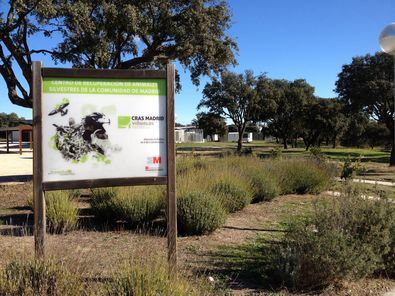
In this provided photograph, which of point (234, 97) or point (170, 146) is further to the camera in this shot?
point (234, 97)

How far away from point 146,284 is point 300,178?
9.55m

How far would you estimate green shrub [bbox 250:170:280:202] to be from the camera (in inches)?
426

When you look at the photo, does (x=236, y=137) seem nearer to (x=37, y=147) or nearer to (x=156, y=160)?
(x=156, y=160)

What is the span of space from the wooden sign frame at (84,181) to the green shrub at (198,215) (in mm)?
2352

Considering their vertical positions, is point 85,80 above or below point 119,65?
below

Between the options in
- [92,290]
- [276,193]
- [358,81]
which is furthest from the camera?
[358,81]

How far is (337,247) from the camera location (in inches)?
184

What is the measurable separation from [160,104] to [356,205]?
9.08 feet

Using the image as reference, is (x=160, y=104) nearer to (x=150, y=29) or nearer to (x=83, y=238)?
(x=83, y=238)

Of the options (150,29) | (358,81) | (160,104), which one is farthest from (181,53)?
(358,81)

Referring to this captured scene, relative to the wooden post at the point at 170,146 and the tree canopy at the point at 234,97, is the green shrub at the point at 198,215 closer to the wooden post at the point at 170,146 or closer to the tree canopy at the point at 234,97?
the wooden post at the point at 170,146

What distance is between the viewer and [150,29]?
1488 cm

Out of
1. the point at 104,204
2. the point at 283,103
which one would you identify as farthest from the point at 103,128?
the point at 283,103

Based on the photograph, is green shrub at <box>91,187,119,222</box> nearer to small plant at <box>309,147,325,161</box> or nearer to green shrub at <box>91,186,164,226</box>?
green shrub at <box>91,186,164,226</box>
